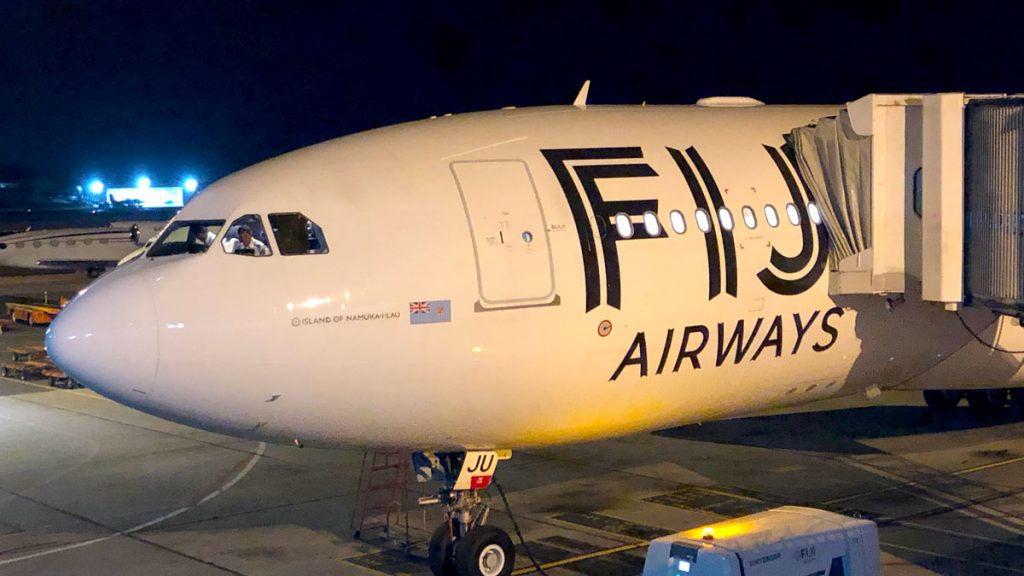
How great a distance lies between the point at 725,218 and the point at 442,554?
4370 millimetres

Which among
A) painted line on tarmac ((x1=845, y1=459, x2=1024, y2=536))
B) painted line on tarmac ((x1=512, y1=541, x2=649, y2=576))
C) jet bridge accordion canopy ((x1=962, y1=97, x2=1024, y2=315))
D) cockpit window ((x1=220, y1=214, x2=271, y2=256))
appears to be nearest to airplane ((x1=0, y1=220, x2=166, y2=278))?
painted line on tarmac ((x1=845, y1=459, x2=1024, y2=536))

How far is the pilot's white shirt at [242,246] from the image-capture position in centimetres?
1093

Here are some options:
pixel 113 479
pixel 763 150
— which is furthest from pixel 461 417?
pixel 113 479

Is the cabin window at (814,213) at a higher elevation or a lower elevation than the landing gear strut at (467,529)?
higher

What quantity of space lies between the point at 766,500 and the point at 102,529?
816 centimetres

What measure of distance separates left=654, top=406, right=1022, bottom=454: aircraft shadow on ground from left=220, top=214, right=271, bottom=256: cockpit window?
34.9 feet

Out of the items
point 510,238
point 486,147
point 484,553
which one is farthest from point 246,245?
point 484,553

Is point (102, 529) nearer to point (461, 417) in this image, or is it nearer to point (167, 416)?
point (167, 416)

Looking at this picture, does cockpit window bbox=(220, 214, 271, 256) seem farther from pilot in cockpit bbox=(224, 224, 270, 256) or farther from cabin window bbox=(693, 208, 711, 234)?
cabin window bbox=(693, 208, 711, 234)

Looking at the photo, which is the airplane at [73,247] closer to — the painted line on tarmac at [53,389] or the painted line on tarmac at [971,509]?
the painted line on tarmac at [53,389]

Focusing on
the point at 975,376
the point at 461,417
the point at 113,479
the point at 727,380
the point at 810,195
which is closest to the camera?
the point at 461,417

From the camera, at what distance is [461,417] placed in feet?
37.7

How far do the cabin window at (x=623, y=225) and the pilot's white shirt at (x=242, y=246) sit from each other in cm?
333

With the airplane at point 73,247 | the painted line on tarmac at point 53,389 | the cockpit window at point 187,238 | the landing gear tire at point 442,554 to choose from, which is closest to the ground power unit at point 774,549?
the landing gear tire at point 442,554
